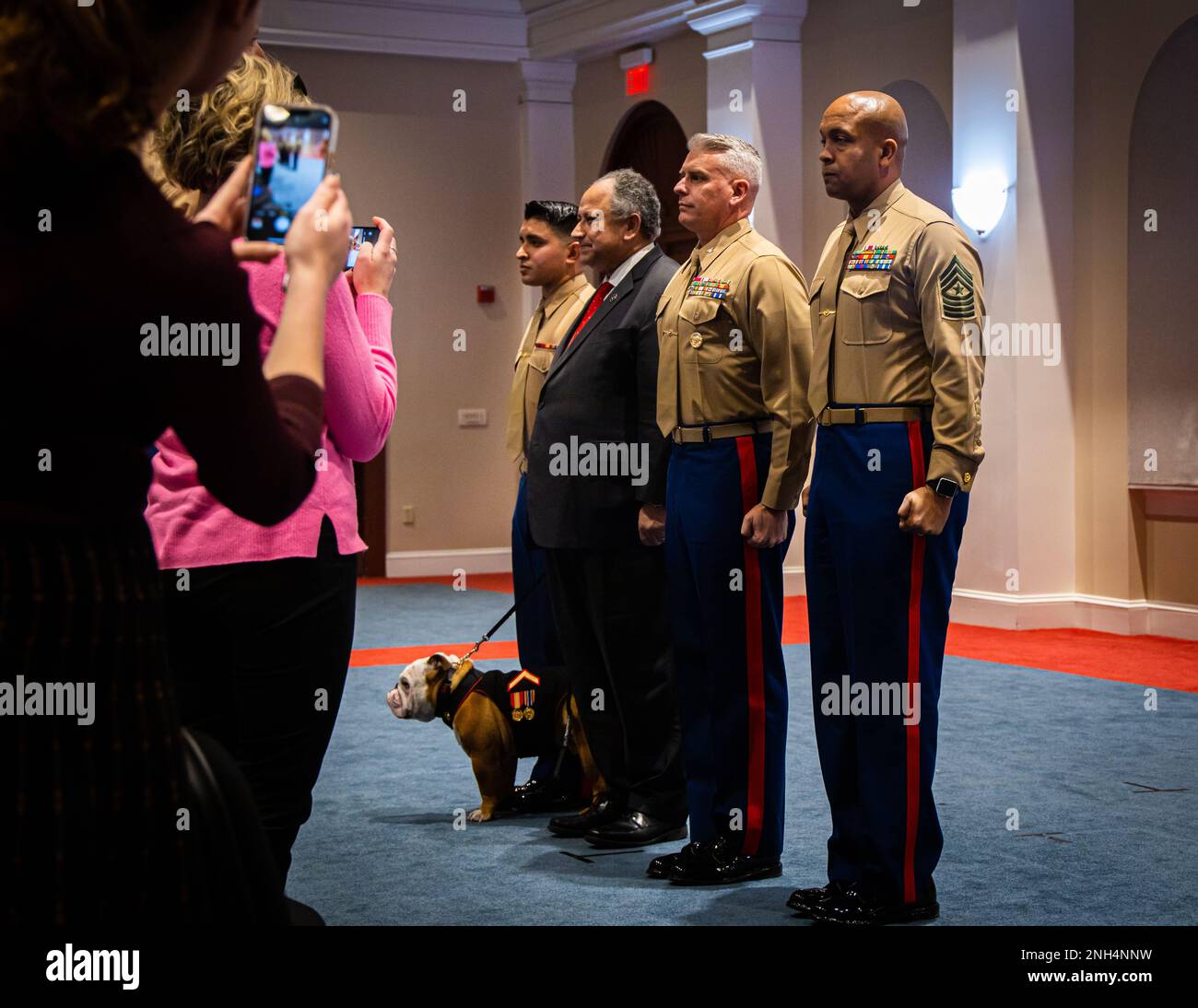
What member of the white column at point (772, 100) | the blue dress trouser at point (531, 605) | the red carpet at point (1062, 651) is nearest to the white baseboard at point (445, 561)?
the red carpet at point (1062, 651)

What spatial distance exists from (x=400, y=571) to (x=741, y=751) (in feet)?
26.2

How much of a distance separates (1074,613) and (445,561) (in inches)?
200

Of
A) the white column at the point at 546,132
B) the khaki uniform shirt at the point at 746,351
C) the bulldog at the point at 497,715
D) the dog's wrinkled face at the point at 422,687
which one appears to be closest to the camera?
the khaki uniform shirt at the point at 746,351

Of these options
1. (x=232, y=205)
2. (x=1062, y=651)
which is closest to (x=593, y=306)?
(x=232, y=205)

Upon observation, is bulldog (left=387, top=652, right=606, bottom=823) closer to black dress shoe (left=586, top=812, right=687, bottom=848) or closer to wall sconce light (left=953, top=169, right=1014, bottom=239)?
black dress shoe (left=586, top=812, right=687, bottom=848)

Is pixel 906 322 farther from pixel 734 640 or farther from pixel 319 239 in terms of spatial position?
pixel 319 239

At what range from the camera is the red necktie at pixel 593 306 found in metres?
3.96

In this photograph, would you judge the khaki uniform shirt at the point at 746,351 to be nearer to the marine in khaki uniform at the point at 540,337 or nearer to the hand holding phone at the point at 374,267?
the marine in khaki uniform at the point at 540,337

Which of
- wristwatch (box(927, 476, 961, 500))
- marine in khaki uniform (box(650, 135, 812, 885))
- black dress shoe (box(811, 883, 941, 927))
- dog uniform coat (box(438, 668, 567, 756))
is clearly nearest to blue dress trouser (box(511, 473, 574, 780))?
dog uniform coat (box(438, 668, 567, 756))

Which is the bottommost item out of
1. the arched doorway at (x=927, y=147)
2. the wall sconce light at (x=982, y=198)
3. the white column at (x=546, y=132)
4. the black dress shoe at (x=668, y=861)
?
the black dress shoe at (x=668, y=861)

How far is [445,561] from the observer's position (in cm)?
1127

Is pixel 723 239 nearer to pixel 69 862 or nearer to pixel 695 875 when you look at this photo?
pixel 695 875

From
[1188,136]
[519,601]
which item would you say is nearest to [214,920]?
[519,601]

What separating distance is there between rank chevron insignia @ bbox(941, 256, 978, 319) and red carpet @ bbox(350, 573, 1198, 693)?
11.6 feet
